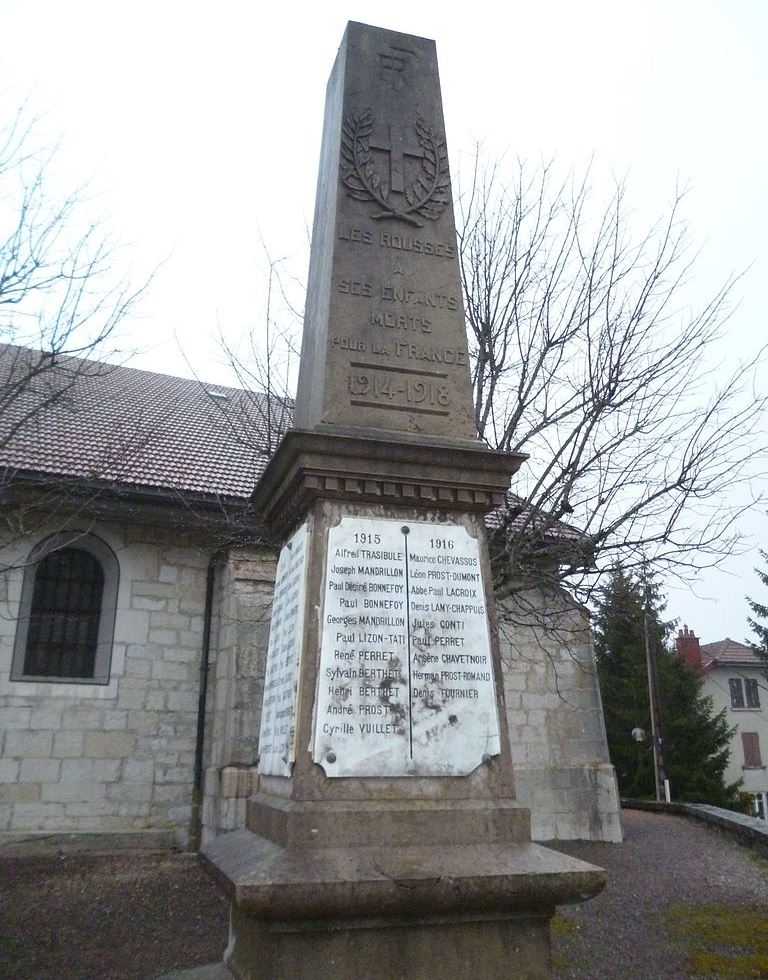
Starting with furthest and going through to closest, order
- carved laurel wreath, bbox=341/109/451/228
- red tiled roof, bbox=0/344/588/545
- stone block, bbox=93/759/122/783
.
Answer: stone block, bbox=93/759/122/783
red tiled roof, bbox=0/344/588/545
carved laurel wreath, bbox=341/109/451/228

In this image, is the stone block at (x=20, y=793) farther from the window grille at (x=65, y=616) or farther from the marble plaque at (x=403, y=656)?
the marble plaque at (x=403, y=656)

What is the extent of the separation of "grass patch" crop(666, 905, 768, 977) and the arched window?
7.84 m

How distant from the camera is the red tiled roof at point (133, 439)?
10062 millimetres

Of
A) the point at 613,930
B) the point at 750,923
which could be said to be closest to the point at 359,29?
the point at 613,930

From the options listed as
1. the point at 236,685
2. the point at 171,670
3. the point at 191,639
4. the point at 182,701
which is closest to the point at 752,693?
the point at 191,639

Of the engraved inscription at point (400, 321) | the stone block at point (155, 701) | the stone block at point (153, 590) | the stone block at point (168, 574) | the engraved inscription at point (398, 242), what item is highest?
the engraved inscription at point (398, 242)

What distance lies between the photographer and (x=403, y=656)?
3.29 meters

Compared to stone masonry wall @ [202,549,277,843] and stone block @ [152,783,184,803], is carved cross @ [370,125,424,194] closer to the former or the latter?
stone masonry wall @ [202,549,277,843]

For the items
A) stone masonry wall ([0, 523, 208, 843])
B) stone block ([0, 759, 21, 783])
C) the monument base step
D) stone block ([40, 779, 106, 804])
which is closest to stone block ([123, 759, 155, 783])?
stone masonry wall ([0, 523, 208, 843])

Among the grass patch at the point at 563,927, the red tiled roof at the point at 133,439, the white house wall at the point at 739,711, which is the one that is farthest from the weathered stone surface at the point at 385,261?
the white house wall at the point at 739,711

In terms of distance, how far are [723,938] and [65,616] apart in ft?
29.5

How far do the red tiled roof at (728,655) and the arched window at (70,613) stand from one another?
29.3 metres

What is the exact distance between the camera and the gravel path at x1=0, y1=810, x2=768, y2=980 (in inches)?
243

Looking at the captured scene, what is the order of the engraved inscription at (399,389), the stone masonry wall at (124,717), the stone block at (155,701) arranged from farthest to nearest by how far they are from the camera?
1. the stone block at (155,701)
2. the stone masonry wall at (124,717)
3. the engraved inscription at (399,389)
